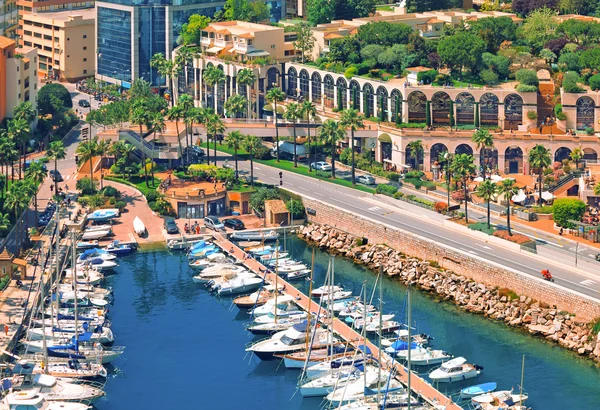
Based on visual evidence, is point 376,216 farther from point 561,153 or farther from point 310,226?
point 561,153

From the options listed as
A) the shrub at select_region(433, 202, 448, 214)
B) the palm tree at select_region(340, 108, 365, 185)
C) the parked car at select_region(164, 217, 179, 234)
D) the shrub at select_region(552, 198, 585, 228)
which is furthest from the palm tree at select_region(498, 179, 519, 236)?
the parked car at select_region(164, 217, 179, 234)

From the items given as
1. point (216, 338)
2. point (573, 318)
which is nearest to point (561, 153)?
point (573, 318)

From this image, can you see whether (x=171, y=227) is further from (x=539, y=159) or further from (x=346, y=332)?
(x=539, y=159)

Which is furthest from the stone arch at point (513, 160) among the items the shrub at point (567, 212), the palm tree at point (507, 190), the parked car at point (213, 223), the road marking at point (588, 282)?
the road marking at point (588, 282)

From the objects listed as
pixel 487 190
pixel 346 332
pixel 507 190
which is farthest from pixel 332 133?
pixel 346 332

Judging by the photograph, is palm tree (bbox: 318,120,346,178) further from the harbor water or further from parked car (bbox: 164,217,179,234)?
the harbor water
